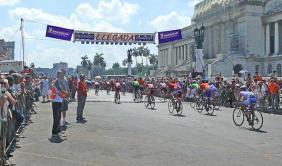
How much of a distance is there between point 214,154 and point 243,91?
6.97 m

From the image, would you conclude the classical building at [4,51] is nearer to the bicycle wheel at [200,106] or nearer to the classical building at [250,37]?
the bicycle wheel at [200,106]

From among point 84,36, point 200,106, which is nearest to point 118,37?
point 84,36

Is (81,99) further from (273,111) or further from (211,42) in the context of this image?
(211,42)

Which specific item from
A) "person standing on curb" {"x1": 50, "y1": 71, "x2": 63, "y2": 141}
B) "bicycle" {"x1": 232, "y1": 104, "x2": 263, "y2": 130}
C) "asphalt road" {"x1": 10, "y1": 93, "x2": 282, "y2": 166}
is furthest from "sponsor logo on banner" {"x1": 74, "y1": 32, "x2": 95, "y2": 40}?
"person standing on curb" {"x1": 50, "y1": 71, "x2": 63, "y2": 141}

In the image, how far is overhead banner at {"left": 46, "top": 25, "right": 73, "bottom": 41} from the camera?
131 ft

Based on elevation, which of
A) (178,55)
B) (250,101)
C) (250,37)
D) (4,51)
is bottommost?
(250,101)

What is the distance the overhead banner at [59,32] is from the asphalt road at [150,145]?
2360 cm

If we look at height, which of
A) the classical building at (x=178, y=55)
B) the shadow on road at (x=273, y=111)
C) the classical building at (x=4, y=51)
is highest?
the classical building at (x=178, y=55)

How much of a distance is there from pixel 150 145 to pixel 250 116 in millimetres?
5933

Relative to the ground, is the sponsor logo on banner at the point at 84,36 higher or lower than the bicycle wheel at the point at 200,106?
higher

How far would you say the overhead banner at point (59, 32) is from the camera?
40.0 meters

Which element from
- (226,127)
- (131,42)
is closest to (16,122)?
(226,127)

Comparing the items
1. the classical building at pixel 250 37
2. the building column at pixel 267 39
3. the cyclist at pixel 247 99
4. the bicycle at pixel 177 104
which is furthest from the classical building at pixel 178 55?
the cyclist at pixel 247 99

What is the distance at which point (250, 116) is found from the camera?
1647 centimetres
